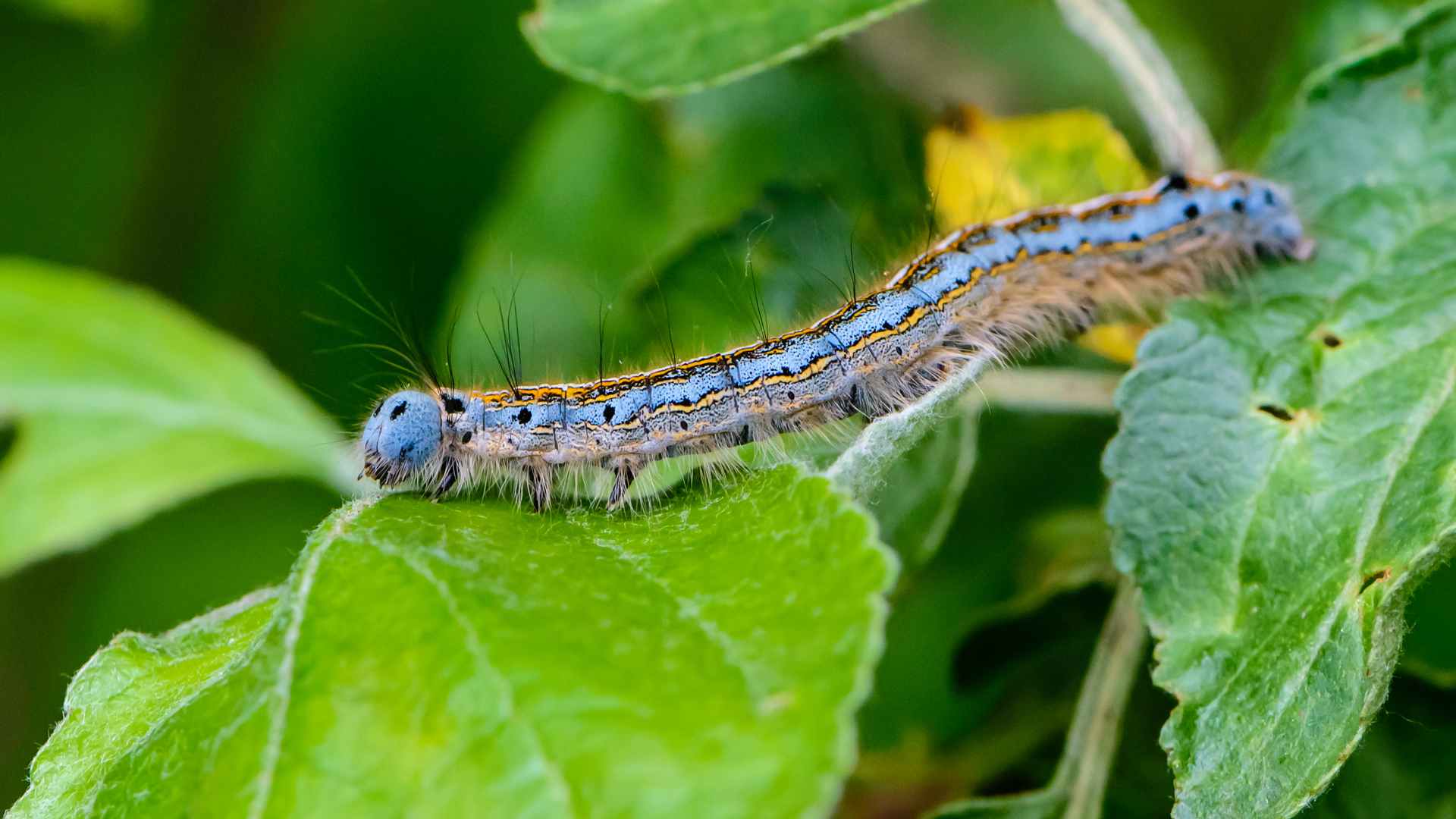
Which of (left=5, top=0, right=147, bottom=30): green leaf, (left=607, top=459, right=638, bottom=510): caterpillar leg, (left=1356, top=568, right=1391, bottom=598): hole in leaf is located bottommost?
(left=1356, top=568, right=1391, bottom=598): hole in leaf

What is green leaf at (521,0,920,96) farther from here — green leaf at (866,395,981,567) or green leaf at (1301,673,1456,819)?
green leaf at (1301,673,1456,819)

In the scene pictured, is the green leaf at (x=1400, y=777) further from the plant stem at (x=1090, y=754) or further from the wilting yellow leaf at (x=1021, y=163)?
the wilting yellow leaf at (x=1021, y=163)

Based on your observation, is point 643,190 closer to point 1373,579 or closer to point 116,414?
point 116,414

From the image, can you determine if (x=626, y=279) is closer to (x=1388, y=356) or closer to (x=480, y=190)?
(x=480, y=190)

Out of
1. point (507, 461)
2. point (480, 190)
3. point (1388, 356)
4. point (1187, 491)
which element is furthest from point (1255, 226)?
point (480, 190)

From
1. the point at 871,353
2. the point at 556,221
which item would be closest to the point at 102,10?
the point at 556,221

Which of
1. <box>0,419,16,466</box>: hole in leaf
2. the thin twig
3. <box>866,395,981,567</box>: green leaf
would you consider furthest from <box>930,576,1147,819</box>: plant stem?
<box>0,419,16,466</box>: hole in leaf
